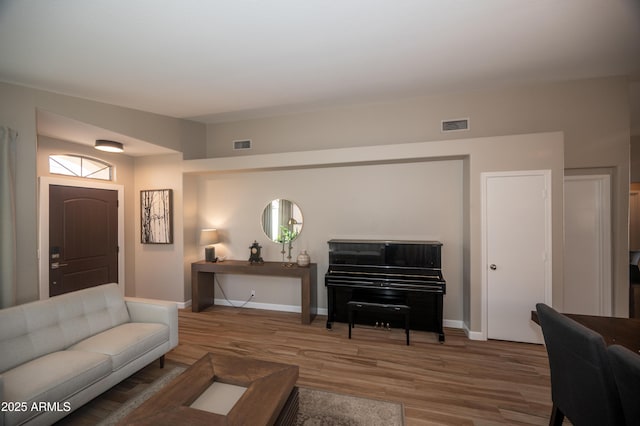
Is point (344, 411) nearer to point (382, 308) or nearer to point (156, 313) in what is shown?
point (382, 308)

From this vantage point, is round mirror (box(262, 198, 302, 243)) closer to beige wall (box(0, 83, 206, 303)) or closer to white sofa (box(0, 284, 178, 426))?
white sofa (box(0, 284, 178, 426))

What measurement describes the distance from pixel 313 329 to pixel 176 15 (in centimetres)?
360

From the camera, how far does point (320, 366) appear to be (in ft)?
8.73

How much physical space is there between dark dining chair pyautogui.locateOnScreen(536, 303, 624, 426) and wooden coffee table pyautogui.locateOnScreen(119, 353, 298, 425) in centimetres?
169

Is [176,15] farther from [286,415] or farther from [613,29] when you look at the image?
[613,29]

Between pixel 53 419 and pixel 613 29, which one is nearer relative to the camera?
pixel 53 419

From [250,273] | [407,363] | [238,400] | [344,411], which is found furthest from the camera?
[250,273]

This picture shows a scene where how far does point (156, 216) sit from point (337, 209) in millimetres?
3109

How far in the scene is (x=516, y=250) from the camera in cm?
308

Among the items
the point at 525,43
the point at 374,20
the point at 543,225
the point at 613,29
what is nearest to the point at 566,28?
the point at 525,43

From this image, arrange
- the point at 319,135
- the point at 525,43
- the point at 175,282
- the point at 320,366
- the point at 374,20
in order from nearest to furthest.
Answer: the point at 374,20, the point at 525,43, the point at 320,366, the point at 319,135, the point at 175,282

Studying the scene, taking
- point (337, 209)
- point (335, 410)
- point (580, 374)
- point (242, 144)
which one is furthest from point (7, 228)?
point (580, 374)

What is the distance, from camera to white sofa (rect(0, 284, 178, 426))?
1.66 meters

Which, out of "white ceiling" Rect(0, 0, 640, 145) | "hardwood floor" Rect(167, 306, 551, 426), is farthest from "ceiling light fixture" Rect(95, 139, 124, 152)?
"hardwood floor" Rect(167, 306, 551, 426)
